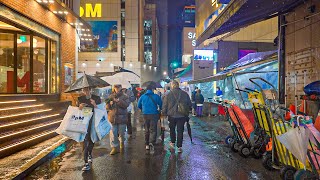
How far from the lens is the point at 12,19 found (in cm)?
1045

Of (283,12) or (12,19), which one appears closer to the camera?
(283,12)

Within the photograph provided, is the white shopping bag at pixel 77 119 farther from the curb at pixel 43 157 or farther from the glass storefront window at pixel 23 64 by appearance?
the glass storefront window at pixel 23 64

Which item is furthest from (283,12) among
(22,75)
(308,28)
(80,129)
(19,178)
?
(22,75)

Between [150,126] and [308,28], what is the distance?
213 inches

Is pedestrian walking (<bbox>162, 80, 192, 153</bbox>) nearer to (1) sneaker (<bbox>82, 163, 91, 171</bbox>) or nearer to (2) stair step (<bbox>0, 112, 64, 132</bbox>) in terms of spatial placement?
(1) sneaker (<bbox>82, 163, 91, 171</bbox>)

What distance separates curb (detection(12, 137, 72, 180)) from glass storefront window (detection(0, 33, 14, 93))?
506cm

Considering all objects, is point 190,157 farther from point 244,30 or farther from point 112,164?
point 244,30

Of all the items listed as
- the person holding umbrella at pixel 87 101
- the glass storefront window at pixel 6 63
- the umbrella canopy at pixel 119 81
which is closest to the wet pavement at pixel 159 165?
the person holding umbrella at pixel 87 101

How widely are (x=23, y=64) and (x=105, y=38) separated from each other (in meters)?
30.2

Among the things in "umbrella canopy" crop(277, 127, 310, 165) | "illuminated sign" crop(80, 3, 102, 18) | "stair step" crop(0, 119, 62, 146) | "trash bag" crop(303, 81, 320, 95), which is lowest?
"stair step" crop(0, 119, 62, 146)

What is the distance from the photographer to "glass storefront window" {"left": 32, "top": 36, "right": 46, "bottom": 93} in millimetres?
13109

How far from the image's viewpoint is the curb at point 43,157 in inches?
217

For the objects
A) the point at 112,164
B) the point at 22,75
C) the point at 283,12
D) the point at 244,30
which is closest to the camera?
the point at 112,164

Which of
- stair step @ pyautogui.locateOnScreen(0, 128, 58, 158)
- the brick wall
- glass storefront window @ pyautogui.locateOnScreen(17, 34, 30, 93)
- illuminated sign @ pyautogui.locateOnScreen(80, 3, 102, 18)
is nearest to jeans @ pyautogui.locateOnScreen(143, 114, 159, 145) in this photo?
stair step @ pyautogui.locateOnScreen(0, 128, 58, 158)
